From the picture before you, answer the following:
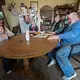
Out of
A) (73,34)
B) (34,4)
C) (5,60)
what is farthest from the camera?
(34,4)

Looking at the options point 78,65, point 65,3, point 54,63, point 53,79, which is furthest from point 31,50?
point 65,3

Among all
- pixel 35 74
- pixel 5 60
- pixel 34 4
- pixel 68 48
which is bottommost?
pixel 35 74

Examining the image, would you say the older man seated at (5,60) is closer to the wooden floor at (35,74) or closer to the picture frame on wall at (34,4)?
the wooden floor at (35,74)

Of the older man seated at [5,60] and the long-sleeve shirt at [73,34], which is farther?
the older man seated at [5,60]

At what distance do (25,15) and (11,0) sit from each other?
786 millimetres

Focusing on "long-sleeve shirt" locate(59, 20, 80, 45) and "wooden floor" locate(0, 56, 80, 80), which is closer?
"long-sleeve shirt" locate(59, 20, 80, 45)

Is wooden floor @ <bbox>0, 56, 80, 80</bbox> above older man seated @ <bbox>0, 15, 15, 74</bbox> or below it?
below

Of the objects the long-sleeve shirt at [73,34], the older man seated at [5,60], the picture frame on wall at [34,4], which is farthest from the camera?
the picture frame on wall at [34,4]

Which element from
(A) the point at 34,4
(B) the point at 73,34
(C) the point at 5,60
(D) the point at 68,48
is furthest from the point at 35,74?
(A) the point at 34,4

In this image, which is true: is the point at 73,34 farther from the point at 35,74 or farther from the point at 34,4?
the point at 34,4

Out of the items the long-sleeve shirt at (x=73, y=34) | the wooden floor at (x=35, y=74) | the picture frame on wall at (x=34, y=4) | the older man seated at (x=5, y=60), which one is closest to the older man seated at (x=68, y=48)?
the long-sleeve shirt at (x=73, y=34)

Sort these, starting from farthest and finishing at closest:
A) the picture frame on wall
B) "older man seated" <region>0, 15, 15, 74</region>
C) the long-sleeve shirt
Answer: the picture frame on wall
"older man seated" <region>0, 15, 15, 74</region>
the long-sleeve shirt

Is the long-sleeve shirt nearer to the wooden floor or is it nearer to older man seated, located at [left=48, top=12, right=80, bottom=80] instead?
older man seated, located at [left=48, top=12, right=80, bottom=80]

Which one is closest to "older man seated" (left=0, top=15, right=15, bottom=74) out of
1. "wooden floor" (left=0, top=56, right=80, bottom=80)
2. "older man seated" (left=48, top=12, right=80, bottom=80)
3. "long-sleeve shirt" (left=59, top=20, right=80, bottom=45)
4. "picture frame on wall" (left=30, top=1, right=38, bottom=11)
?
"wooden floor" (left=0, top=56, right=80, bottom=80)
